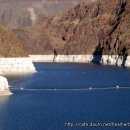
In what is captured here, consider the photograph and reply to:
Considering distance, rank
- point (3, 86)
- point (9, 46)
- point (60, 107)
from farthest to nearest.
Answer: point (9, 46) < point (3, 86) < point (60, 107)

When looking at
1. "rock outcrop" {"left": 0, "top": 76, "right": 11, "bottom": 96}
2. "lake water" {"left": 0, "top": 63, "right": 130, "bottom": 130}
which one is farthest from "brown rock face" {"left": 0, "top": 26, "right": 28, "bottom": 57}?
"rock outcrop" {"left": 0, "top": 76, "right": 11, "bottom": 96}

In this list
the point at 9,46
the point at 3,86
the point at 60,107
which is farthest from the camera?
the point at 9,46

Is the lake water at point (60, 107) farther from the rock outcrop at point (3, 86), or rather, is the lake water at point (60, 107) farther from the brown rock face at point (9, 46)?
the brown rock face at point (9, 46)

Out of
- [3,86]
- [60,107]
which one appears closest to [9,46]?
[3,86]

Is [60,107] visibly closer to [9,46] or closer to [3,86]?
[3,86]

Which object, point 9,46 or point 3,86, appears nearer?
point 3,86

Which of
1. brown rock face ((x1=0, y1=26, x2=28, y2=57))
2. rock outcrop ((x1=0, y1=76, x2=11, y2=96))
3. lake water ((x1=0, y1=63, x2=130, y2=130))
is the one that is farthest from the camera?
brown rock face ((x1=0, y1=26, x2=28, y2=57))

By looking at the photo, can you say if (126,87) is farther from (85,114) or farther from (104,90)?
(85,114)

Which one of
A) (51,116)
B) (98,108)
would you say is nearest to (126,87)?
(98,108)

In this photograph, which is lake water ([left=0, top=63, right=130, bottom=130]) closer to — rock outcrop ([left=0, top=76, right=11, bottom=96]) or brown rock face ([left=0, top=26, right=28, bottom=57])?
rock outcrop ([left=0, top=76, right=11, bottom=96])
